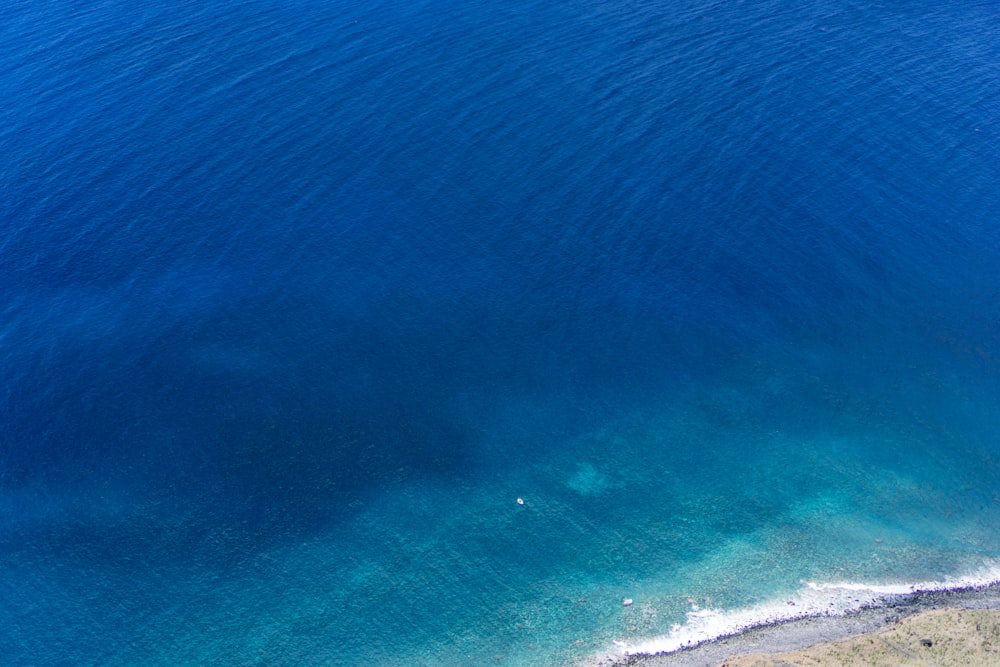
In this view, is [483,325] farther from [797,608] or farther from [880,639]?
[880,639]

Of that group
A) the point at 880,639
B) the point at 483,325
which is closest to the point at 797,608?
the point at 880,639

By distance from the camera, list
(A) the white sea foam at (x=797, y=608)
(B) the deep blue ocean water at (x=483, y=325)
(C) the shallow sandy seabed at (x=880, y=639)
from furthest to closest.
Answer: (B) the deep blue ocean water at (x=483, y=325), (A) the white sea foam at (x=797, y=608), (C) the shallow sandy seabed at (x=880, y=639)

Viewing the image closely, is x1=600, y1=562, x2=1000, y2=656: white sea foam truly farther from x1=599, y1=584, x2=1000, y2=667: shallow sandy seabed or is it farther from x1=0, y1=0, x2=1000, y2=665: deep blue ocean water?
x1=0, y1=0, x2=1000, y2=665: deep blue ocean water

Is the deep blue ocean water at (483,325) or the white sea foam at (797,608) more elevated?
the deep blue ocean water at (483,325)

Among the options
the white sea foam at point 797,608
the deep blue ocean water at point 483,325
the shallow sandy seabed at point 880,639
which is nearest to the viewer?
the shallow sandy seabed at point 880,639

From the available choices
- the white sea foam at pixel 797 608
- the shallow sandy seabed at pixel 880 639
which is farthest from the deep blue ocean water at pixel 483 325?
the shallow sandy seabed at pixel 880 639

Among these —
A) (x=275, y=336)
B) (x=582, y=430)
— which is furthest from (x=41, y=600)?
(x=582, y=430)

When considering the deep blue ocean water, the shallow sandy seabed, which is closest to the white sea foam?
the shallow sandy seabed

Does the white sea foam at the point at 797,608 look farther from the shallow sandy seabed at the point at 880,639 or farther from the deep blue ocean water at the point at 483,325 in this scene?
the deep blue ocean water at the point at 483,325
